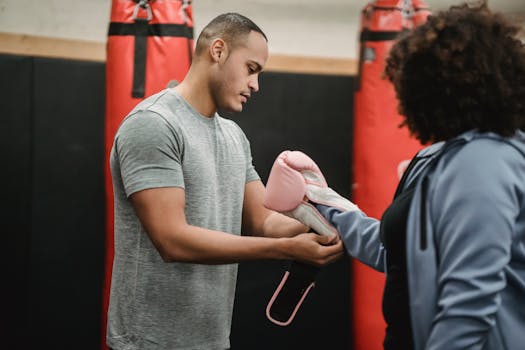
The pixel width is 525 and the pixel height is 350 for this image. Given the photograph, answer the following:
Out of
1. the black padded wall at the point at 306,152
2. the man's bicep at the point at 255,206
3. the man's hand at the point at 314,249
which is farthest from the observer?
the black padded wall at the point at 306,152

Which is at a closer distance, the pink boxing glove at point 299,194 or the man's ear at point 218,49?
the pink boxing glove at point 299,194

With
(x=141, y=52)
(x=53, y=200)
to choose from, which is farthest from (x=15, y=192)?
(x=141, y=52)

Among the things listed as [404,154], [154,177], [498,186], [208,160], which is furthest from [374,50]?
[498,186]

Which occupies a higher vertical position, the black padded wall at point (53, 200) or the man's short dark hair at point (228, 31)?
the man's short dark hair at point (228, 31)

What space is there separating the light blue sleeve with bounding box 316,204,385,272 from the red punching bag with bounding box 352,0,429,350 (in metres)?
1.28

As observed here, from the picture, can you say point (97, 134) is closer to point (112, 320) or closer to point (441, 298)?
point (112, 320)

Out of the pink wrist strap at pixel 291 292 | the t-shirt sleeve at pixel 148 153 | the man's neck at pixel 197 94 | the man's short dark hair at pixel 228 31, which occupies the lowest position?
the pink wrist strap at pixel 291 292

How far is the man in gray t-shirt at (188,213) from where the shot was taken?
1.49 metres

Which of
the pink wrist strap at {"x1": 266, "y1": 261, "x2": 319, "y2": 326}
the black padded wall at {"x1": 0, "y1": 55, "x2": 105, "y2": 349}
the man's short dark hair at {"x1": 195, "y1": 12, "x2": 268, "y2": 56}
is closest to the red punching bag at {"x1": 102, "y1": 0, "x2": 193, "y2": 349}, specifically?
the black padded wall at {"x1": 0, "y1": 55, "x2": 105, "y2": 349}

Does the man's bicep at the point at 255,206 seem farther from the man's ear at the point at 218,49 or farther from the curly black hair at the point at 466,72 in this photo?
the curly black hair at the point at 466,72

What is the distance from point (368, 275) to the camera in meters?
2.86

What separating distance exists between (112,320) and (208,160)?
54cm

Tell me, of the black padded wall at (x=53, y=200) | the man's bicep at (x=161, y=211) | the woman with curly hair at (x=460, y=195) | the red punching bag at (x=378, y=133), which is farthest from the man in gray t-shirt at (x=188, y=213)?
the black padded wall at (x=53, y=200)

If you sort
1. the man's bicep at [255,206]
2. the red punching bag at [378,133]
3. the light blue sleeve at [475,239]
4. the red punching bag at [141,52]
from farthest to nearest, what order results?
the red punching bag at [378,133] → the red punching bag at [141,52] → the man's bicep at [255,206] → the light blue sleeve at [475,239]
